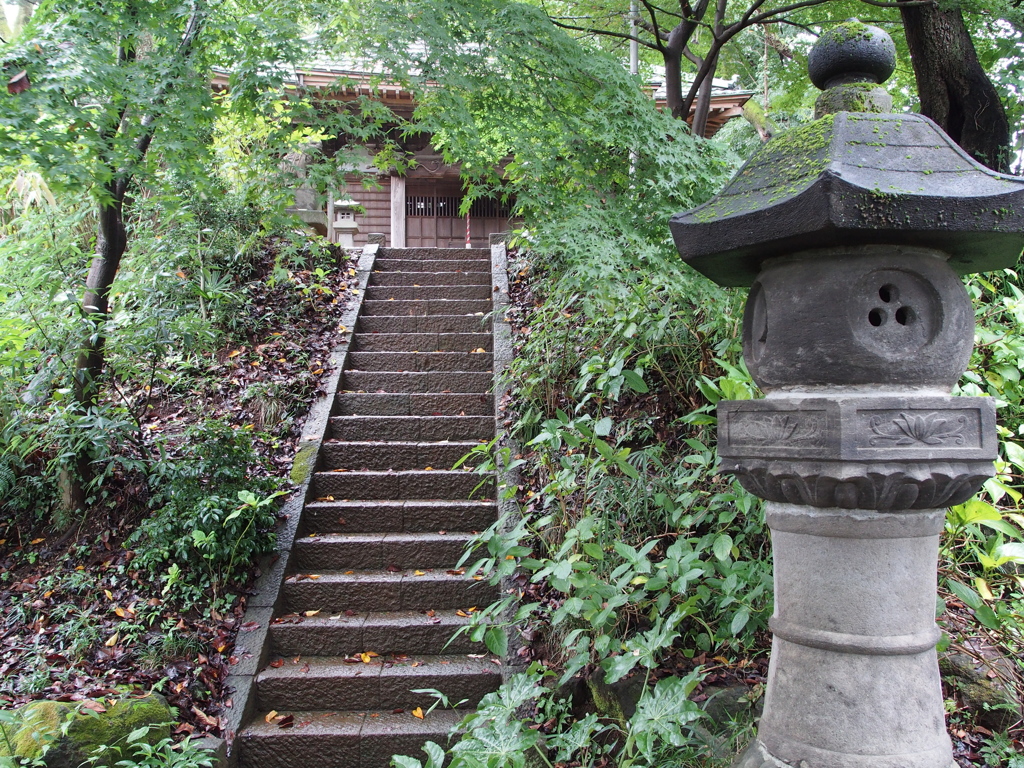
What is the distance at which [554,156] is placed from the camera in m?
3.44

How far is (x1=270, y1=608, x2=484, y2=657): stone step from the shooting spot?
155 inches

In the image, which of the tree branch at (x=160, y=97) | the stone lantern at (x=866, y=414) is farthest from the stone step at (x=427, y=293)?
the stone lantern at (x=866, y=414)

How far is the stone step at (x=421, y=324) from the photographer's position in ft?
22.4

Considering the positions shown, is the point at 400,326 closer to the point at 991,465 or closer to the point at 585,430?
the point at 585,430

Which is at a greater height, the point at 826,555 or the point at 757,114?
the point at 757,114

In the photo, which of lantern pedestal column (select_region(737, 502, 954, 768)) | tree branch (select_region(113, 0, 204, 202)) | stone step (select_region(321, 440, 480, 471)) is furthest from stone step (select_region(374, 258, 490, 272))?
lantern pedestal column (select_region(737, 502, 954, 768))

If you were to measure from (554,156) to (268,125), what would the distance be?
1796 mm

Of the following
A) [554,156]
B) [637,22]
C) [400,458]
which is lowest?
[400,458]

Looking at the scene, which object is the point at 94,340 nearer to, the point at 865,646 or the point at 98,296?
the point at 98,296

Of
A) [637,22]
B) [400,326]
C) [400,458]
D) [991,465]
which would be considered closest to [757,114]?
[637,22]

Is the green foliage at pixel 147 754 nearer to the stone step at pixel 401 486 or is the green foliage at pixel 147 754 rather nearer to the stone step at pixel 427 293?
the stone step at pixel 401 486

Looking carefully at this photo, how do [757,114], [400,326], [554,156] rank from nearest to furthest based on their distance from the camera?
[554,156]
[400,326]
[757,114]

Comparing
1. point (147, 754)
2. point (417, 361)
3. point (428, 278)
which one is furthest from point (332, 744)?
point (428, 278)

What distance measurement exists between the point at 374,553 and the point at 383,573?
14 cm
